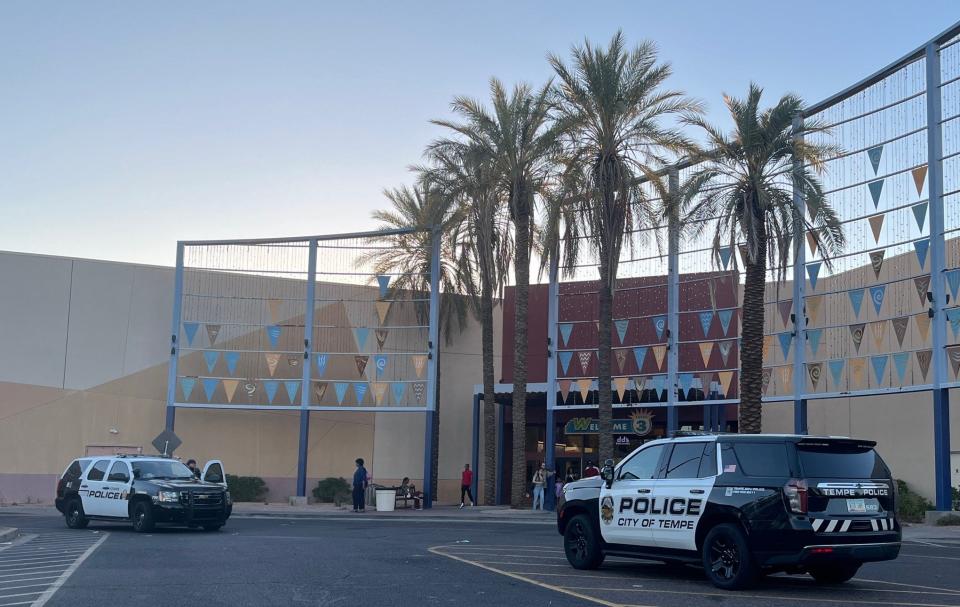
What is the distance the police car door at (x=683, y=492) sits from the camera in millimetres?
13031

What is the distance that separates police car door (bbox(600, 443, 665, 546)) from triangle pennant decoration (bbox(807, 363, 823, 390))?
18501mm

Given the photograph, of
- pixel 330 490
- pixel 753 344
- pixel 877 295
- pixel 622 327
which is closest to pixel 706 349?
pixel 622 327

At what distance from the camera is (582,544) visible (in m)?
15.0

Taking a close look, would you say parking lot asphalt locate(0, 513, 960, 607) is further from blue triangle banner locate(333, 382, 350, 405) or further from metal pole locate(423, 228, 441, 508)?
blue triangle banner locate(333, 382, 350, 405)

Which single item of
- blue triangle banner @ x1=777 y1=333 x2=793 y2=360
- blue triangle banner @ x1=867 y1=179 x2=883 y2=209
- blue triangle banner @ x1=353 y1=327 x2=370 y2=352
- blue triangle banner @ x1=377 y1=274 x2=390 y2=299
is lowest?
blue triangle banner @ x1=777 y1=333 x2=793 y2=360

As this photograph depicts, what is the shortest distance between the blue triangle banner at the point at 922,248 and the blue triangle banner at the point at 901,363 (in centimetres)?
252

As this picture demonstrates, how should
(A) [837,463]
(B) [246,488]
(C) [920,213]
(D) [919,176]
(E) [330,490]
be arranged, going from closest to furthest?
1. (A) [837,463]
2. (C) [920,213]
3. (D) [919,176]
4. (B) [246,488]
5. (E) [330,490]

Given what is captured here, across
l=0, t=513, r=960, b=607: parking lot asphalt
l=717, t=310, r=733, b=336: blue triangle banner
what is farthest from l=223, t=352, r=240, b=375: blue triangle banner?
l=0, t=513, r=960, b=607: parking lot asphalt

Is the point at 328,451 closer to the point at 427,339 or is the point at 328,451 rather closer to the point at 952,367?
the point at 427,339

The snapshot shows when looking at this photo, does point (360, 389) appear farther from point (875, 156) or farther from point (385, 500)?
point (875, 156)

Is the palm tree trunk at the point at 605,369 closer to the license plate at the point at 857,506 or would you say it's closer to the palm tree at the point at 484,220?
the palm tree at the point at 484,220

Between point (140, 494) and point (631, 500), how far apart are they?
13783 millimetres

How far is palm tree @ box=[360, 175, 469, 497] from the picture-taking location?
1661 inches

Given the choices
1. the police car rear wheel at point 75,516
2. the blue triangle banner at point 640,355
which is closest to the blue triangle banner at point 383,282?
the blue triangle banner at point 640,355
